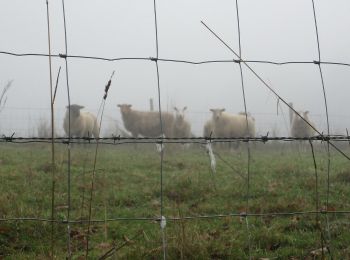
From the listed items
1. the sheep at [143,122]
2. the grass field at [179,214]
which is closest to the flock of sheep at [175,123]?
the sheep at [143,122]

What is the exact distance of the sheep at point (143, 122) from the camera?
73.3 ft

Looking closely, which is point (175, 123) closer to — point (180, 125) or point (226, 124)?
point (180, 125)

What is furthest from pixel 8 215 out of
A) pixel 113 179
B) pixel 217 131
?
pixel 217 131

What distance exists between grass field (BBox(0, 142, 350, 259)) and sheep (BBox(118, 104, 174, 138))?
13993 mm

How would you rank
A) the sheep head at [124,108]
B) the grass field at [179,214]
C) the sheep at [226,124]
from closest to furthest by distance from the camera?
1. the grass field at [179,214]
2. the sheep at [226,124]
3. the sheep head at [124,108]

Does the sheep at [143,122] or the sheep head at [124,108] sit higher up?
the sheep head at [124,108]

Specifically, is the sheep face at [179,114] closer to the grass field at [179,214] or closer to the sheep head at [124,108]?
the sheep head at [124,108]

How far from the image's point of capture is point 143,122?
22359mm

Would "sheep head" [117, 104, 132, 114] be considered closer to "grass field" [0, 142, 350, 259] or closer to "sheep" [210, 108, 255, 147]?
"sheep" [210, 108, 255, 147]

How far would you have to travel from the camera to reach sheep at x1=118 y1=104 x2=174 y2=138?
22.3 metres

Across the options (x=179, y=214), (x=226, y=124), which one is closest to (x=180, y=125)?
(x=226, y=124)

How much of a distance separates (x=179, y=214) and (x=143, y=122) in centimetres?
1912

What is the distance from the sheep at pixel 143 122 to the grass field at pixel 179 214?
13993mm

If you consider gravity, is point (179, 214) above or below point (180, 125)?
below
